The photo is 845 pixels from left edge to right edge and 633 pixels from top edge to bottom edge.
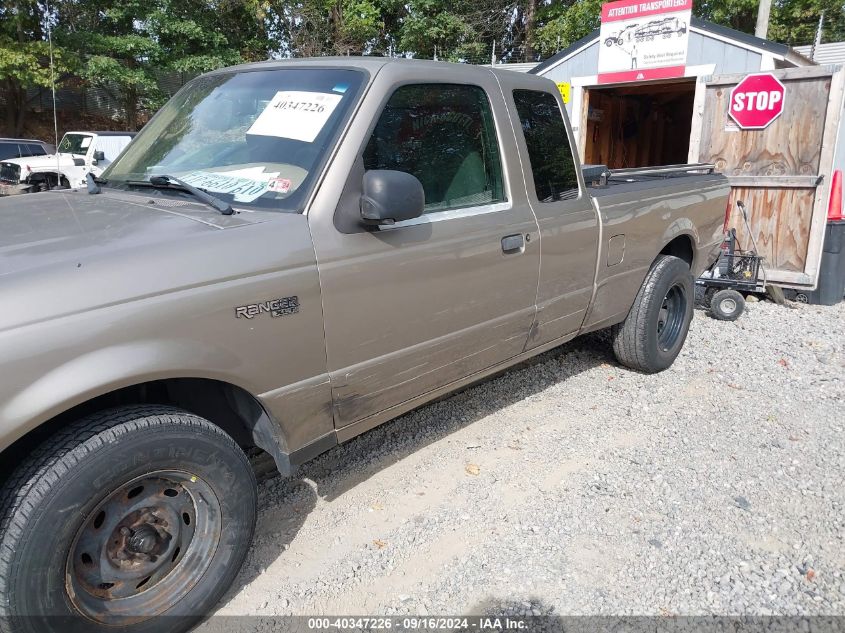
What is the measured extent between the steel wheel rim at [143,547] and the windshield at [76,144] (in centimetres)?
1487

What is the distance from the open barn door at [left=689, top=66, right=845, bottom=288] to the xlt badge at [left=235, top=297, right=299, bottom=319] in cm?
649

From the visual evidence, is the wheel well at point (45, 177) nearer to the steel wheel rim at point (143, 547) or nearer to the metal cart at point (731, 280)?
the metal cart at point (731, 280)

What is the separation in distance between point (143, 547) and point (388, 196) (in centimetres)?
151

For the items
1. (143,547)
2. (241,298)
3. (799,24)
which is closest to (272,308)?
(241,298)

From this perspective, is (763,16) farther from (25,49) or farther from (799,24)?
(25,49)

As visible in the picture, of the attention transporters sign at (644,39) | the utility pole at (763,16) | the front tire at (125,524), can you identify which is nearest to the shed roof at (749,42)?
the attention transporters sign at (644,39)

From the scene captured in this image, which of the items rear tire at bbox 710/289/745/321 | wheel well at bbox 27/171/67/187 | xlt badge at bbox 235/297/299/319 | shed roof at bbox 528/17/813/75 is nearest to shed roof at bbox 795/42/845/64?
shed roof at bbox 528/17/813/75

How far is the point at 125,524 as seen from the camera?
218 centimetres

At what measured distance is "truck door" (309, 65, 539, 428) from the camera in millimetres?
2588

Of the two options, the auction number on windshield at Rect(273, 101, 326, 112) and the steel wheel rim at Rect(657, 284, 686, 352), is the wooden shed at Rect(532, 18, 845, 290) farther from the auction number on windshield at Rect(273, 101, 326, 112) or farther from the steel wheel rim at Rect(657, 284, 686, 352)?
the auction number on windshield at Rect(273, 101, 326, 112)

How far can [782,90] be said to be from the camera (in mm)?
6820

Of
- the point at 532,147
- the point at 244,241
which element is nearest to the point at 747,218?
the point at 532,147

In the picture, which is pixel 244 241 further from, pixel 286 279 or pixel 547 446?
pixel 547 446

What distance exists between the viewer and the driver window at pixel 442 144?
2.82 m
